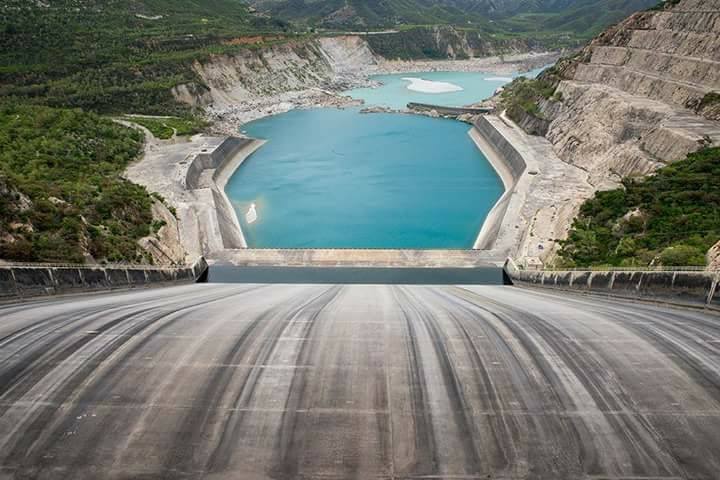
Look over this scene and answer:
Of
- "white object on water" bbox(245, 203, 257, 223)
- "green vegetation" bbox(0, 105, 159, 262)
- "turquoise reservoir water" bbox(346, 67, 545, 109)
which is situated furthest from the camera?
"turquoise reservoir water" bbox(346, 67, 545, 109)

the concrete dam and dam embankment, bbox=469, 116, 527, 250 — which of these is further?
dam embankment, bbox=469, 116, 527, 250

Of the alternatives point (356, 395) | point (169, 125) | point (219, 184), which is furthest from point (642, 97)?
point (169, 125)

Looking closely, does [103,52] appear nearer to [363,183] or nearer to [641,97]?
[363,183]

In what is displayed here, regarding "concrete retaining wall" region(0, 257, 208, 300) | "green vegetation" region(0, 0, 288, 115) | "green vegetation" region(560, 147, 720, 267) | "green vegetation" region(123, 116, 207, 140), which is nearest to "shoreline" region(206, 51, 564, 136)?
"green vegetation" region(123, 116, 207, 140)

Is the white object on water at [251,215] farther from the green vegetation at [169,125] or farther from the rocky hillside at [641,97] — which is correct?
the rocky hillside at [641,97]

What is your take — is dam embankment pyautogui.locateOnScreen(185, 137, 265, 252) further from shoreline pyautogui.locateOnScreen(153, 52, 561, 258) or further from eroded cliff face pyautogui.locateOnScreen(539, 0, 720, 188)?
eroded cliff face pyautogui.locateOnScreen(539, 0, 720, 188)
